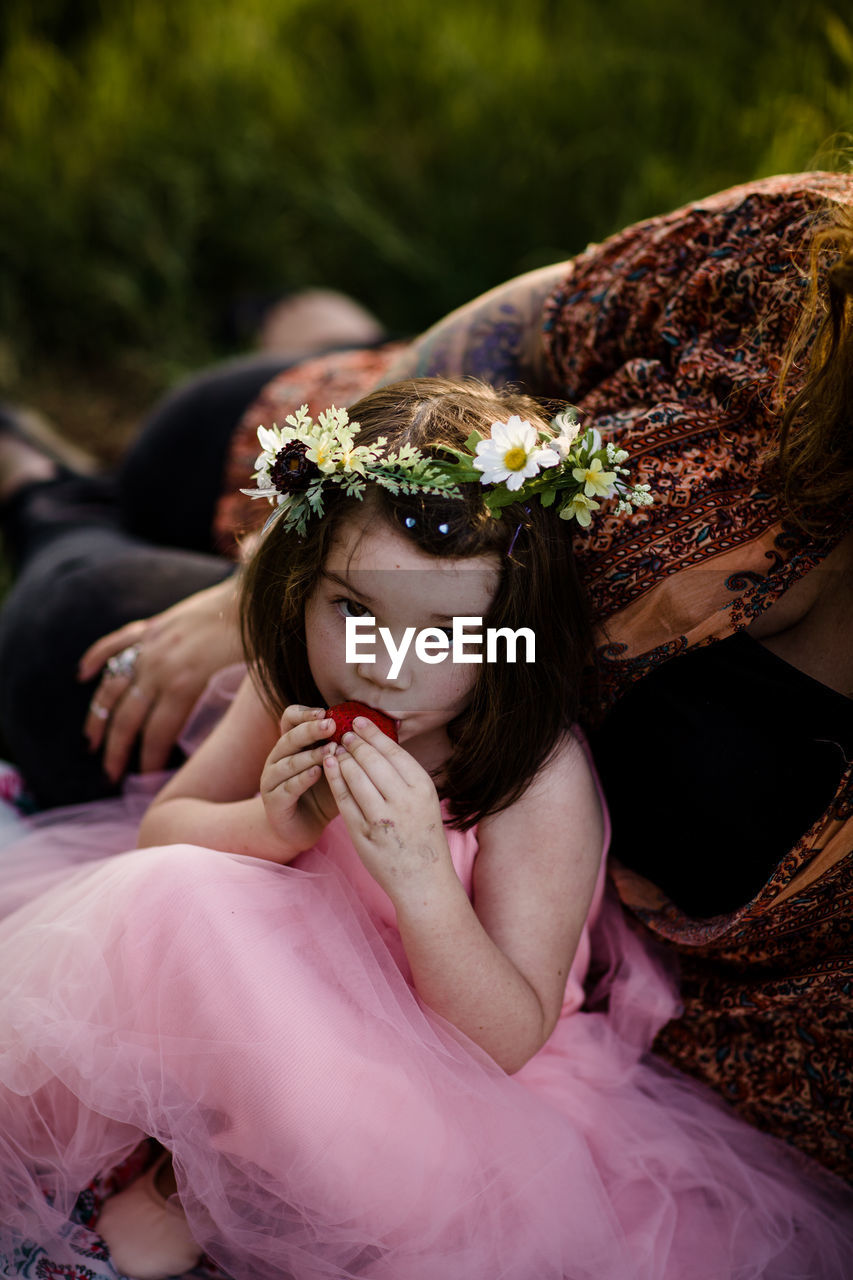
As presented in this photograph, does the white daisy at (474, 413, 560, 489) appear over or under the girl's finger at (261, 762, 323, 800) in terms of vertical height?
over

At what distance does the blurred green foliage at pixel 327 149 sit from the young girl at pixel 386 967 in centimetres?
217

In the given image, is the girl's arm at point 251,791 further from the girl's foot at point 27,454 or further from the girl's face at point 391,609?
the girl's foot at point 27,454

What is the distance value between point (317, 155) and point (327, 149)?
9cm

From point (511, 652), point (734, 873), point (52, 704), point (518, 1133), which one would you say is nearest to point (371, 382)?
point (52, 704)

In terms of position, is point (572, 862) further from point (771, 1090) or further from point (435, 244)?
point (435, 244)

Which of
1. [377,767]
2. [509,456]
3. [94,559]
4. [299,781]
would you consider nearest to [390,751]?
[377,767]

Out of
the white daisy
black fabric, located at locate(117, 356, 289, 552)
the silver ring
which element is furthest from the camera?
black fabric, located at locate(117, 356, 289, 552)

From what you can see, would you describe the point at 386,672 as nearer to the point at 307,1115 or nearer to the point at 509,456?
the point at 509,456

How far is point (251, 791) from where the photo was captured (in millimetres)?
1529

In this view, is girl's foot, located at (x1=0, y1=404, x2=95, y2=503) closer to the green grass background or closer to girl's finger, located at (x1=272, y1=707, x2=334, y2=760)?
the green grass background

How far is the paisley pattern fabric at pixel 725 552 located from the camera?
4.27 feet

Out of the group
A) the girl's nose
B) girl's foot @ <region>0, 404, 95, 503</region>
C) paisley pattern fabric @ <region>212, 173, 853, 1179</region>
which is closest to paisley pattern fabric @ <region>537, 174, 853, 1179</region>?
paisley pattern fabric @ <region>212, 173, 853, 1179</region>

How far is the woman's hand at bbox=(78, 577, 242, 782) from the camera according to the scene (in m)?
1.72

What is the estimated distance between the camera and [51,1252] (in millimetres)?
1285
